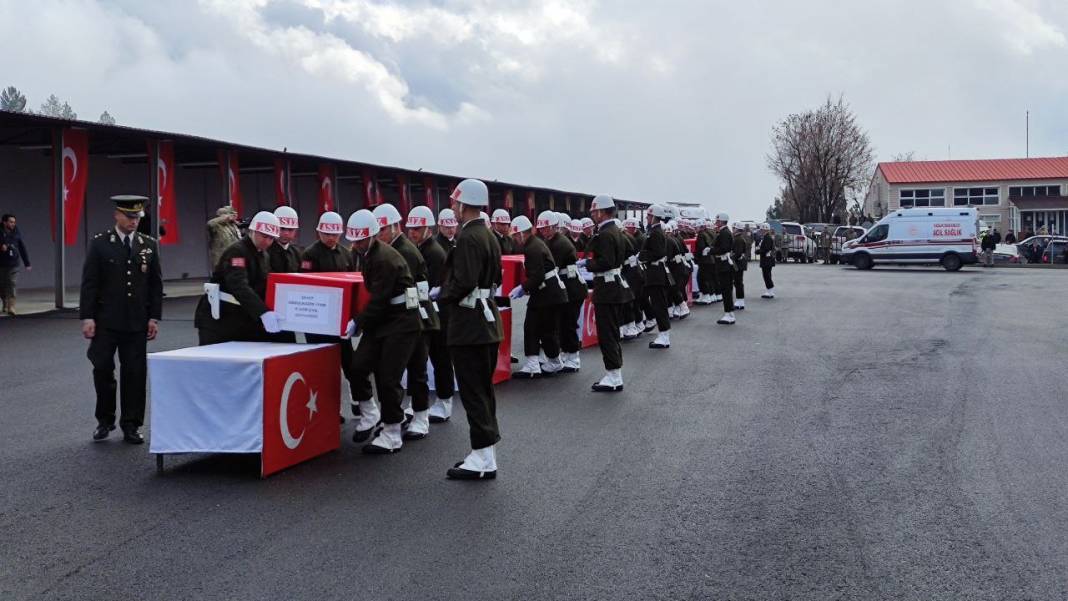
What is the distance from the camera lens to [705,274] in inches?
925

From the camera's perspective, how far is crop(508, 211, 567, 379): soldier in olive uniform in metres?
11.3

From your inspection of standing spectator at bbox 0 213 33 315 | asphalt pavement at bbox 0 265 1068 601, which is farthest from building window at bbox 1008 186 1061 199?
standing spectator at bbox 0 213 33 315

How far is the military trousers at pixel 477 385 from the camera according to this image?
694 centimetres

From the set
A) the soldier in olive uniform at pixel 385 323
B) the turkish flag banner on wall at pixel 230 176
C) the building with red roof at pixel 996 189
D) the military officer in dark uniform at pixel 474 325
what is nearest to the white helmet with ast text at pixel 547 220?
the soldier in olive uniform at pixel 385 323

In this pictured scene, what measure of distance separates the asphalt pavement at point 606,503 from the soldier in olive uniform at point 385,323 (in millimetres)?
345

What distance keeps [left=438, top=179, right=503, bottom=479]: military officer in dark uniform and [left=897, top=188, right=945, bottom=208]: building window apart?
2863 inches

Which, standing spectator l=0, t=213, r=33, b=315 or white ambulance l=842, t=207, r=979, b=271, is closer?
standing spectator l=0, t=213, r=33, b=315

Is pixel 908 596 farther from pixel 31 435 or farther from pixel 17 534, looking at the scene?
pixel 31 435

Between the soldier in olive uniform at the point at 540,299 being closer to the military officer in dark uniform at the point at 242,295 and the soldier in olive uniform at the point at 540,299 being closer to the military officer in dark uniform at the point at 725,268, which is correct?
the military officer in dark uniform at the point at 242,295

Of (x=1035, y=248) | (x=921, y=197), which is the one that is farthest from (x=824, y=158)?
(x=1035, y=248)

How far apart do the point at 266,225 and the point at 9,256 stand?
12715mm

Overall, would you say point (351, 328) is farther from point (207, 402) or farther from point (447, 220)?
point (447, 220)

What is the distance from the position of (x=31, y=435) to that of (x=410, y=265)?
3.52 meters

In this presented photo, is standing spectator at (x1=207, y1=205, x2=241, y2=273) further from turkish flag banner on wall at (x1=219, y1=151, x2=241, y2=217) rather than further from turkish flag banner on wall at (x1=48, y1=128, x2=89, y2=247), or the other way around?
turkish flag banner on wall at (x1=219, y1=151, x2=241, y2=217)
